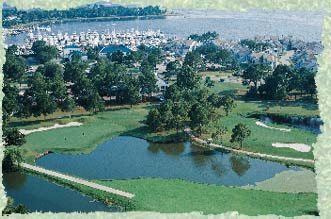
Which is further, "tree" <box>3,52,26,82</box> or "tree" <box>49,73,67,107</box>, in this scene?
"tree" <box>3,52,26,82</box>

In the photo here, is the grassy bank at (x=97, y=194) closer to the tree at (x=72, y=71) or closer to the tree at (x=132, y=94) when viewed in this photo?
Answer: the tree at (x=132, y=94)

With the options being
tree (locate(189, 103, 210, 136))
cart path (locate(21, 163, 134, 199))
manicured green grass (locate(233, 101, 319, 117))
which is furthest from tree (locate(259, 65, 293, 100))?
cart path (locate(21, 163, 134, 199))

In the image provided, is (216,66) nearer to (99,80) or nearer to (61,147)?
(99,80)

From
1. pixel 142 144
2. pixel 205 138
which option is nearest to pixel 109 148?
pixel 142 144

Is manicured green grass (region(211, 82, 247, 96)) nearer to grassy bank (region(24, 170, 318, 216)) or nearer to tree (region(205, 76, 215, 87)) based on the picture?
tree (region(205, 76, 215, 87))

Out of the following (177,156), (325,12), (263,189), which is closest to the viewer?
(325,12)

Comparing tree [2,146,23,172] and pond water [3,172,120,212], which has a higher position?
tree [2,146,23,172]
